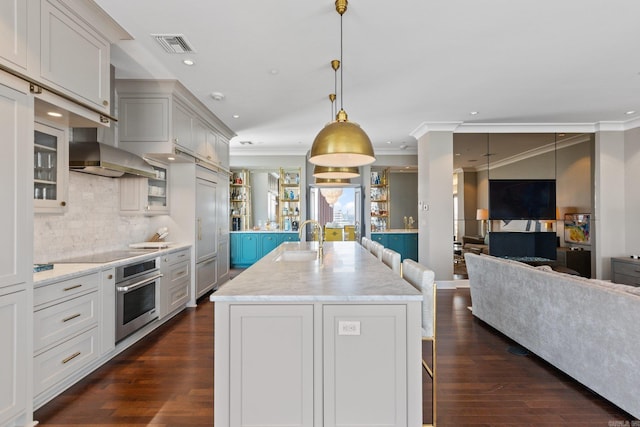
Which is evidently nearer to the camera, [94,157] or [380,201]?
[94,157]

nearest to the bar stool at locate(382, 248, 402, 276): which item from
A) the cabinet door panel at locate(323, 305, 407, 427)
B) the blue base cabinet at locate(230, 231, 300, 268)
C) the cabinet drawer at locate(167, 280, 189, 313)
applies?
the cabinet door panel at locate(323, 305, 407, 427)

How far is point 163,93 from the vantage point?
373 centimetres

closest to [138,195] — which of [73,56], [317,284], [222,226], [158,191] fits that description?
[158,191]

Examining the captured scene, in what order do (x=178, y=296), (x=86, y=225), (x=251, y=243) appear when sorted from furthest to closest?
(x=251, y=243) < (x=178, y=296) < (x=86, y=225)

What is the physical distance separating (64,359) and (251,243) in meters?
5.40

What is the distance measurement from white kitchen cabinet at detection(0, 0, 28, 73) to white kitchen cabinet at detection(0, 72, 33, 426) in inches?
3.5

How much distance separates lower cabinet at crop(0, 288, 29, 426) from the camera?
1.75 m

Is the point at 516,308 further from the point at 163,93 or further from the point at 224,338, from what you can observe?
the point at 163,93

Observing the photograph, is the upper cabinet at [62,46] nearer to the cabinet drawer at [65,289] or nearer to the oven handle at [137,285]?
the cabinet drawer at [65,289]

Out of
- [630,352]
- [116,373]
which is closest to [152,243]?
[116,373]

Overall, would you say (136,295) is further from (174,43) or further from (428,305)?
(428,305)

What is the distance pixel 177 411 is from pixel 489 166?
5675 mm

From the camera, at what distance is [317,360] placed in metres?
1.70

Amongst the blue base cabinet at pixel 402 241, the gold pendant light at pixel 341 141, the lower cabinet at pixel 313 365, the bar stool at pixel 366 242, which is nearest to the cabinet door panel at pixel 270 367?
the lower cabinet at pixel 313 365
